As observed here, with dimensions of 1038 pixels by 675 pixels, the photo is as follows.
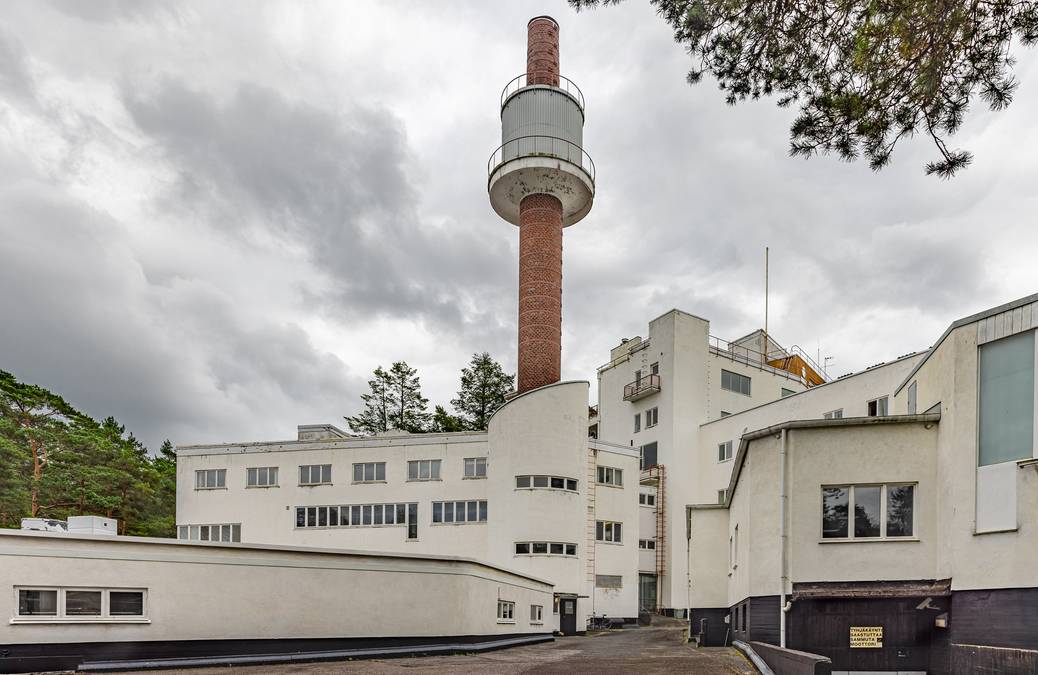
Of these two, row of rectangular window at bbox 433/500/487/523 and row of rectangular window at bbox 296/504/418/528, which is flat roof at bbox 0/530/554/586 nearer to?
row of rectangular window at bbox 433/500/487/523

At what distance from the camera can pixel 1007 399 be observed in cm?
1441

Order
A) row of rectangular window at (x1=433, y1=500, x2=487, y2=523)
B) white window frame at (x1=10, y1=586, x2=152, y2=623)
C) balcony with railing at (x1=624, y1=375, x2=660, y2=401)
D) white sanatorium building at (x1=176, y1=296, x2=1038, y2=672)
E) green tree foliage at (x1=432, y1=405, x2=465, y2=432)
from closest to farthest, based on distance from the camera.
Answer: white sanatorium building at (x1=176, y1=296, x2=1038, y2=672) → white window frame at (x1=10, y1=586, x2=152, y2=623) → row of rectangular window at (x1=433, y1=500, x2=487, y2=523) → balcony with railing at (x1=624, y1=375, x2=660, y2=401) → green tree foliage at (x1=432, y1=405, x2=465, y2=432)

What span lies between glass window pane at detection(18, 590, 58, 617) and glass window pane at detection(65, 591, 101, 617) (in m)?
0.23

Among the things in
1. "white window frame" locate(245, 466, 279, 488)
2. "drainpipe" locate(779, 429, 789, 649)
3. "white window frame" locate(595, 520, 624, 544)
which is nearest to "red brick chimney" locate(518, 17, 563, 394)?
"white window frame" locate(595, 520, 624, 544)

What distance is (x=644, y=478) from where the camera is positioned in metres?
46.8

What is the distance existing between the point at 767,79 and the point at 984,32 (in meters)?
2.76

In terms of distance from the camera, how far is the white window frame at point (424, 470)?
130 ft

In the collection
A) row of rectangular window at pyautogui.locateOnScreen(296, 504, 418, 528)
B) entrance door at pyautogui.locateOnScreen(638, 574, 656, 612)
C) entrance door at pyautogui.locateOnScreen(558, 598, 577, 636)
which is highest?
row of rectangular window at pyautogui.locateOnScreen(296, 504, 418, 528)

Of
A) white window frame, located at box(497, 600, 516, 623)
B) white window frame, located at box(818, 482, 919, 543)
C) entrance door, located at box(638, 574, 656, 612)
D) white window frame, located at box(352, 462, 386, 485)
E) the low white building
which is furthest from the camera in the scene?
entrance door, located at box(638, 574, 656, 612)

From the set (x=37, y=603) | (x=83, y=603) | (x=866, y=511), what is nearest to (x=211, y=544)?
(x=83, y=603)

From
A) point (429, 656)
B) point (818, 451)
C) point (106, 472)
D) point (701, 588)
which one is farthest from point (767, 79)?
point (106, 472)

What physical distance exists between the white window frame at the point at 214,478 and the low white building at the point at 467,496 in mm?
53

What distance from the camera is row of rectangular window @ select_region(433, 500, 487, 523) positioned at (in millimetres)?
38219

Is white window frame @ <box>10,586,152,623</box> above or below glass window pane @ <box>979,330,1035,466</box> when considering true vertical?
below
